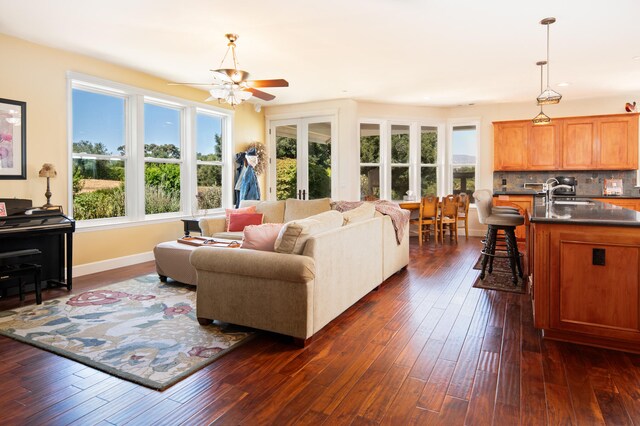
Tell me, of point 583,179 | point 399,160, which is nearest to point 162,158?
point 399,160

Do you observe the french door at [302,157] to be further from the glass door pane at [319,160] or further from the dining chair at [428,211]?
the dining chair at [428,211]

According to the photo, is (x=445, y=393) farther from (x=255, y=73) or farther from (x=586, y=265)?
(x=255, y=73)

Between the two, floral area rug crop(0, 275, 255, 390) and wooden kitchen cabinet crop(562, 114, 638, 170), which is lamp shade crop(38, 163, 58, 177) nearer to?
floral area rug crop(0, 275, 255, 390)

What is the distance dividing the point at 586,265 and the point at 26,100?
5.56m

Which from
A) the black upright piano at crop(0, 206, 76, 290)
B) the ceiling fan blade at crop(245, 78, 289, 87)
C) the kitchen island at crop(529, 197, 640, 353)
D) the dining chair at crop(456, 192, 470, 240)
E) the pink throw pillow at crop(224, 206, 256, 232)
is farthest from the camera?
the dining chair at crop(456, 192, 470, 240)

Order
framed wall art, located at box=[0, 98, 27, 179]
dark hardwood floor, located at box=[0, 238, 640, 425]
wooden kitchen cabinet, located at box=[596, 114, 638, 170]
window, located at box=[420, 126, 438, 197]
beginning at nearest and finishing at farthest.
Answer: dark hardwood floor, located at box=[0, 238, 640, 425], framed wall art, located at box=[0, 98, 27, 179], wooden kitchen cabinet, located at box=[596, 114, 638, 170], window, located at box=[420, 126, 438, 197]

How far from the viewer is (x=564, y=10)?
3.66 metres

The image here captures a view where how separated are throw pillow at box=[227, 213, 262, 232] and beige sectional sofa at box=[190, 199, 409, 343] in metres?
2.33

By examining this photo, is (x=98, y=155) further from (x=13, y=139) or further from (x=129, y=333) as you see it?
(x=129, y=333)

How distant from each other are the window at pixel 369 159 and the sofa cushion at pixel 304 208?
9.00ft

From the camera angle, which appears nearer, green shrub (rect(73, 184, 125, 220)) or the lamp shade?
the lamp shade

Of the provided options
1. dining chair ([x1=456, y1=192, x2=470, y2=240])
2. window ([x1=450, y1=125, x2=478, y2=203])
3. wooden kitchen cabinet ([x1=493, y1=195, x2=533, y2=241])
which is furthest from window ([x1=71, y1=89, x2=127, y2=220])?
wooden kitchen cabinet ([x1=493, y1=195, x2=533, y2=241])

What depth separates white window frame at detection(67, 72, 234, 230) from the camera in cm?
508

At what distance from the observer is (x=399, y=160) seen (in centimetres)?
841
